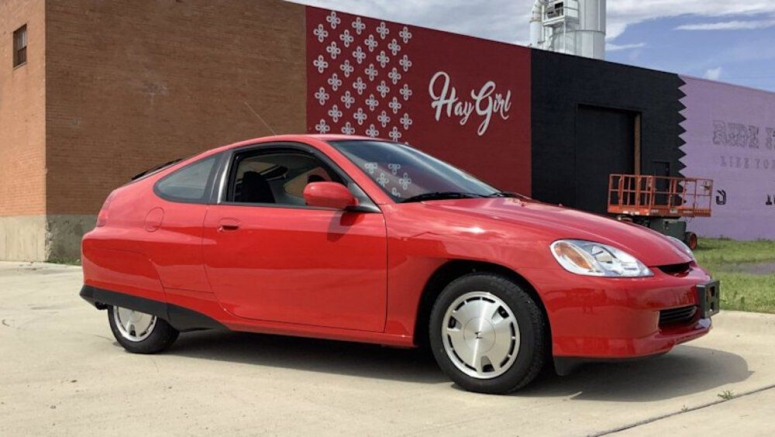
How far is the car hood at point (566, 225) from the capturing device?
14.0ft

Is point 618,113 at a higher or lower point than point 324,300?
higher

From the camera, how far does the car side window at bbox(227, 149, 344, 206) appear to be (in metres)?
5.29

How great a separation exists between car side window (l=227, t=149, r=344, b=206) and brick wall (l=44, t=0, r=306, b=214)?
1252 cm

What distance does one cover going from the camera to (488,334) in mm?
4285

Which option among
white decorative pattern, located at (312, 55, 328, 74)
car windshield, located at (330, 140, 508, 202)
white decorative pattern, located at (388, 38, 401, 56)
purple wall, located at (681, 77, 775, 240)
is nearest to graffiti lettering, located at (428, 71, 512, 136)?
white decorative pattern, located at (388, 38, 401, 56)

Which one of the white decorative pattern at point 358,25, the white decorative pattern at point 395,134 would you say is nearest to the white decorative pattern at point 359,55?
the white decorative pattern at point 358,25

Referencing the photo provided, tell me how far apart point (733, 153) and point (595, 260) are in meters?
30.4

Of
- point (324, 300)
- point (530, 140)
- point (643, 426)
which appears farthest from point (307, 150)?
point (530, 140)

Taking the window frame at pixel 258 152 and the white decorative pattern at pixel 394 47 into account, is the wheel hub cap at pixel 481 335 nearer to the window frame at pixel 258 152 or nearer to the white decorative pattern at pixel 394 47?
the window frame at pixel 258 152

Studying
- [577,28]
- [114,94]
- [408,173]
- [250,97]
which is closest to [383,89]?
[250,97]

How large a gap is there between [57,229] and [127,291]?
12.0m

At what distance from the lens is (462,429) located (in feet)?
12.4

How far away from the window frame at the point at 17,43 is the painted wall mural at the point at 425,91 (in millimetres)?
6714

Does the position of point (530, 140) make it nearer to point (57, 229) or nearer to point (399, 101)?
point (399, 101)
